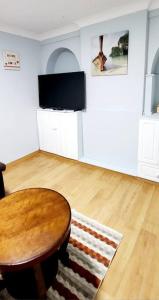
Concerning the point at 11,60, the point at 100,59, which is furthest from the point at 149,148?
the point at 11,60

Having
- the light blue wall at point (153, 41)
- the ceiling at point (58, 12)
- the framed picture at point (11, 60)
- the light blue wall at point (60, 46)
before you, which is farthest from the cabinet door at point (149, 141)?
the framed picture at point (11, 60)

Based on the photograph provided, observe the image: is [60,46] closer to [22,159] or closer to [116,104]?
[116,104]

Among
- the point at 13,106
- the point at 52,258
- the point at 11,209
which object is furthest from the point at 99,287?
the point at 13,106

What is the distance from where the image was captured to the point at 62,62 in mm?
3660

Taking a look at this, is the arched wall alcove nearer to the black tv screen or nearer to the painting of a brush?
the black tv screen

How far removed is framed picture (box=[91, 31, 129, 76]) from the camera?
2572mm

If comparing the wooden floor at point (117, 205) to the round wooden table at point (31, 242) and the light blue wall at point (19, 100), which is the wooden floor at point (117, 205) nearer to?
the light blue wall at point (19, 100)

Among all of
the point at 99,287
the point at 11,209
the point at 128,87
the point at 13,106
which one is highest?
the point at 128,87

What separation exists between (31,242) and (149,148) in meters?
1.94

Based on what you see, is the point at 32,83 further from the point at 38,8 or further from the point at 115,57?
the point at 115,57

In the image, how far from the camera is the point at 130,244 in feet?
5.61

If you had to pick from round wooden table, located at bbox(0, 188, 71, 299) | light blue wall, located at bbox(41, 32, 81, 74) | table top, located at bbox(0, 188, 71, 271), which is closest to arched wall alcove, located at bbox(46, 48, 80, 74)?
light blue wall, located at bbox(41, 32, 81, 74)

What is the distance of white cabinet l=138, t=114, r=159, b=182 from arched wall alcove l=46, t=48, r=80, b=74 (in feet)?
5.76

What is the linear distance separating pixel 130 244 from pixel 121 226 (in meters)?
0.23
